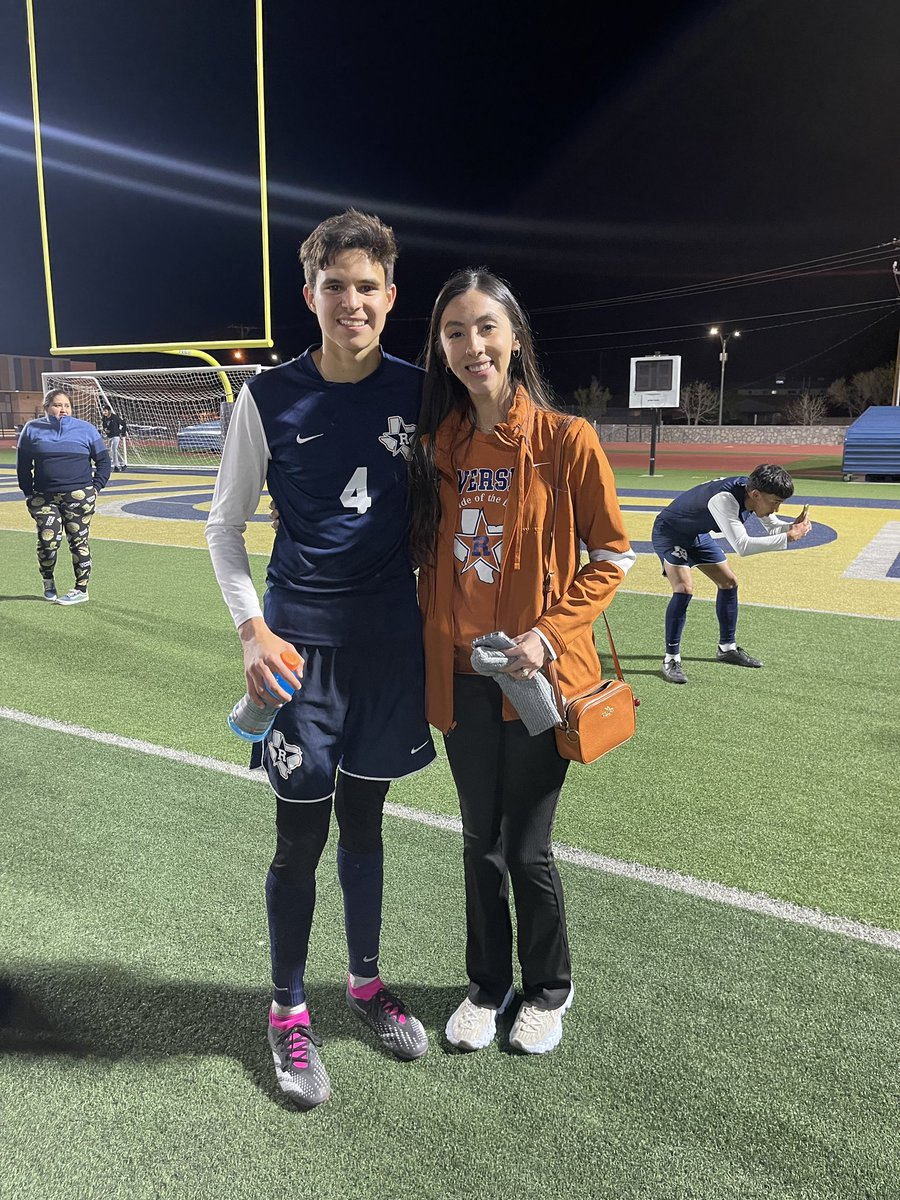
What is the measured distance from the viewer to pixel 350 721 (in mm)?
2160

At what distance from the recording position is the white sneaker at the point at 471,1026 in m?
2.31

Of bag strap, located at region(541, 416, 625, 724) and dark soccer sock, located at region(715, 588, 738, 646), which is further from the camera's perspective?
dark soccer sock, located at region(715, 588, 738, 646)

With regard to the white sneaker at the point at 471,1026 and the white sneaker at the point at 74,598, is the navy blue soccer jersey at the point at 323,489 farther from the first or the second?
the white sneaker at the point at 74,598

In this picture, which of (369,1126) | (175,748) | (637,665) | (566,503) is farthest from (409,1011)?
(637,665)

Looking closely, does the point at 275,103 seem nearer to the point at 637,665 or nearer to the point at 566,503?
the point at 637,665

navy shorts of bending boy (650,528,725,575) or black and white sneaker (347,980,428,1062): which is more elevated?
navy shorts of bending boy (650,528,725,575)

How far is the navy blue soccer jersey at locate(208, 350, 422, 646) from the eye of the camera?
6.68 ft

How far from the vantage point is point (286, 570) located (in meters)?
2.10

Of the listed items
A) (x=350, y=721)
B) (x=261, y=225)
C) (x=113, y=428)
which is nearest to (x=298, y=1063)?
(x=350, y=721)

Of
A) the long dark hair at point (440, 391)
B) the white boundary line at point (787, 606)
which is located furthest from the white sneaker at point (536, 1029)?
the white boundary line at point (787, 606)

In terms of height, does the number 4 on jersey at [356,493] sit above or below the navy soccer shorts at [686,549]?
above

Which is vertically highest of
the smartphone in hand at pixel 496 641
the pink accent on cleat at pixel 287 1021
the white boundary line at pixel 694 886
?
the smartphone in hand at pixel 496 641

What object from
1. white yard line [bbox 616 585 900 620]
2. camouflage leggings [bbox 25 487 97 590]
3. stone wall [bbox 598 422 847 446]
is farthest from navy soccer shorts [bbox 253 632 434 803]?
stone wall [bbox 598 422 847 446]

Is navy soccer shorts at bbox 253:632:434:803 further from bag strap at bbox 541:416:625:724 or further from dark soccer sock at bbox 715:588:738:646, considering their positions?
dark soccer sock at bbox 715:588:738:646
